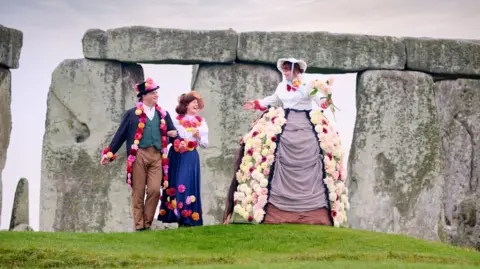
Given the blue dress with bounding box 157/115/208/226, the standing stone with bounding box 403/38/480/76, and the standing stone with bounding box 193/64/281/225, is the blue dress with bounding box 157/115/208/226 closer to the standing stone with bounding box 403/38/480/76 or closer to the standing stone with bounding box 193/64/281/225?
the standing stone with bounding box 193/64/281/225

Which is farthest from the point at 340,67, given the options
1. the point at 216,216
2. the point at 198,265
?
the point at 198,265

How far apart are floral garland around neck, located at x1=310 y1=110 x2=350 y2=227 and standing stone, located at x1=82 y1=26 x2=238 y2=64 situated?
4.98m

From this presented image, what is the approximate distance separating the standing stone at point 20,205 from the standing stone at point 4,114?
1.59 ft

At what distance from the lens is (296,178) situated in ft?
77.2

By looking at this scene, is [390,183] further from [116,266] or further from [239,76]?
[116,266]


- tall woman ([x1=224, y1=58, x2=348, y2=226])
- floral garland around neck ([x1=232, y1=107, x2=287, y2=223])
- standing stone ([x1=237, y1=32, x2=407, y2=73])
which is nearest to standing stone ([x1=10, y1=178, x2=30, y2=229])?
standing stone ([x1=237, y1=32, x2=407, y2=73])

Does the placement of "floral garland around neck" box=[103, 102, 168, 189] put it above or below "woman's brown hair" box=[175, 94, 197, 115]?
below

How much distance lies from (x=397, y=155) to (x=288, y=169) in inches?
248

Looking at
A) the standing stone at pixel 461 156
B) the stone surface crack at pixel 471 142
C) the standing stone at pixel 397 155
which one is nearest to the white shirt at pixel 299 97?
the standing stone at pixel 397 155

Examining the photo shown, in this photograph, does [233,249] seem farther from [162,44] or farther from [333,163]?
[162,44]

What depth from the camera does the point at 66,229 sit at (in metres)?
28.8

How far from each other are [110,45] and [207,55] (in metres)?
1.74

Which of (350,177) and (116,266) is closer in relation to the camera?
(116,266)

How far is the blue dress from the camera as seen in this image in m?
24.5
